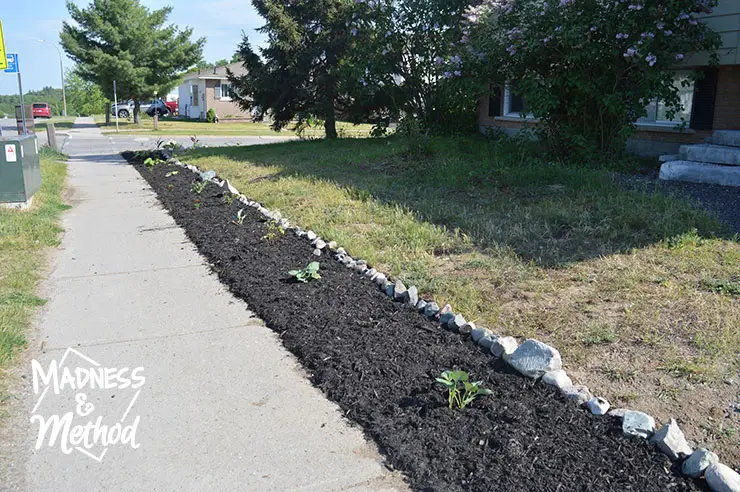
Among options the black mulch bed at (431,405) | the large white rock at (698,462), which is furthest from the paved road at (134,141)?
the large white rock at (698,462)

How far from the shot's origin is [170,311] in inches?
213

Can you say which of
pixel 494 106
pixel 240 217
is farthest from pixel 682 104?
pixel 240 217

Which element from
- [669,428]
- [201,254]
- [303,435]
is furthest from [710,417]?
[201,254]

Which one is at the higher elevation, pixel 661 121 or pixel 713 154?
pixel 661 121

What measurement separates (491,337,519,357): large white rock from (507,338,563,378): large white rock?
9 centimetres

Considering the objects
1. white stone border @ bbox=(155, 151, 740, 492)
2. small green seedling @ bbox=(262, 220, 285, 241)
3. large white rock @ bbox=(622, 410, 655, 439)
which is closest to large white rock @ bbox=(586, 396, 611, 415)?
white stone border @ bbox=(155, 151, 740, 492)

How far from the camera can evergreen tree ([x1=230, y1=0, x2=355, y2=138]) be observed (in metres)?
17.4

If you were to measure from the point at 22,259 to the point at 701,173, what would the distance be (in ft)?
26.3

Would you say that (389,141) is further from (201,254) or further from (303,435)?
(303,435)

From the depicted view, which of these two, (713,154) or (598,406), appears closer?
(598,406)

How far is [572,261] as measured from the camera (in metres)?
5.73

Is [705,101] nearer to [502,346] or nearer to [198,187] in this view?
[198,187]

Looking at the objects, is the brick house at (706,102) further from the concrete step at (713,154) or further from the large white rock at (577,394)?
the large white rock at (577,394)

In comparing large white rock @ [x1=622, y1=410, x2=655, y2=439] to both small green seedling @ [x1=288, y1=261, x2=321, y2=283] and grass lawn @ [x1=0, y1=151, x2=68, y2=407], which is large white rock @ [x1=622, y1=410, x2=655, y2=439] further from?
grass lawn @ [x1=0, y1=151, x2=68, y2=407]
